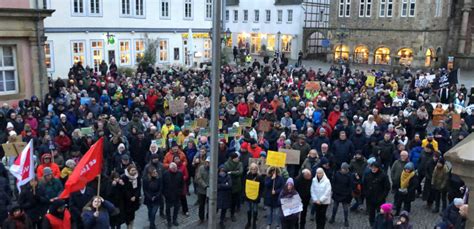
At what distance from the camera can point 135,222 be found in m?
11.8

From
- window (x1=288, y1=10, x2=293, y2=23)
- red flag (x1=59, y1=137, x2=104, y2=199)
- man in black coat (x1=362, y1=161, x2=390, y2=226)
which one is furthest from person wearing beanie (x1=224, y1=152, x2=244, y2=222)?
window (x1=288, y1=10, x2=293, y2=23)

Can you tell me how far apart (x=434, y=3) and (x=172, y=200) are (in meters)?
41.8

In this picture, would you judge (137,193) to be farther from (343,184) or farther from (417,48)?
(417,48)

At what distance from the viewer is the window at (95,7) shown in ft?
111

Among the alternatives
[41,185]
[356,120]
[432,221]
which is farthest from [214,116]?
[356,120]

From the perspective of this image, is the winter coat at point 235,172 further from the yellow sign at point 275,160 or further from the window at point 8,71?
the window at point 8,71

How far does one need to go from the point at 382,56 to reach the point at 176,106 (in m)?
36.0

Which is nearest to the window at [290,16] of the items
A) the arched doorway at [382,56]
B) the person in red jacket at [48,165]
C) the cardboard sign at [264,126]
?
the arched doorway at [382,56]

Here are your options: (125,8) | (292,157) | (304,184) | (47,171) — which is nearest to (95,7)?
(125,8)

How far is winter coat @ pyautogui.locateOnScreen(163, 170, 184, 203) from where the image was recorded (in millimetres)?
11234

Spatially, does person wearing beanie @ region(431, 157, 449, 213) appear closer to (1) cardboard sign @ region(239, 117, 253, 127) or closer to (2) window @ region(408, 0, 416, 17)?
(1) cardboard sign @ region(239, 117, 253, 127)

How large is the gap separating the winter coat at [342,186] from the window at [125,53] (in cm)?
2738

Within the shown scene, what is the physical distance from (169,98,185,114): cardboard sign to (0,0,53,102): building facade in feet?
23.0

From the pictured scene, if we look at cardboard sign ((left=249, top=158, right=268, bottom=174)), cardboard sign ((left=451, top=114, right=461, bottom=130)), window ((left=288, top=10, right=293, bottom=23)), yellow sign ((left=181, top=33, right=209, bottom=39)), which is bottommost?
cardboard sign ((left=249, top=158, right=268, bottom=174))
